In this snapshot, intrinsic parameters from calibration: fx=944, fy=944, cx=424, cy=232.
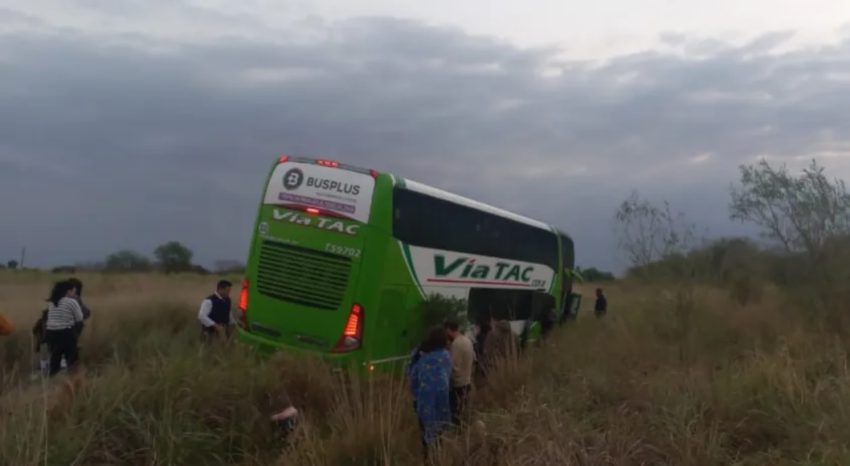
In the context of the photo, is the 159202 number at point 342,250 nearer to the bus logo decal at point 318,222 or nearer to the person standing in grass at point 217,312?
the bus logo decal at point 318,222

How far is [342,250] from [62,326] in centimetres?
433

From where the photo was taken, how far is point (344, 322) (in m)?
14.0

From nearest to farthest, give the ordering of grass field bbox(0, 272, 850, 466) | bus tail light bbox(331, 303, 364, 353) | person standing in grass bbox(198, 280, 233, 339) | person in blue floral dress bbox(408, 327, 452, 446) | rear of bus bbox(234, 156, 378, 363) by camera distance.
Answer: grass field bbox(0, 272, 850, 466)
person in blue floral dress bbox(408, 327, 452, 446)
bus tail light bbox(331, 303, 364, 353)
rear of bus bbox(234, 156, 378, 363)
person standing in grass bbox(198, 280, 233, 339)

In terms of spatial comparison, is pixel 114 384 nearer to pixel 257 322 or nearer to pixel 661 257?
pixel 257 322

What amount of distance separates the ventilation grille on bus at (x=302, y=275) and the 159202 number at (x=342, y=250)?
0.07m

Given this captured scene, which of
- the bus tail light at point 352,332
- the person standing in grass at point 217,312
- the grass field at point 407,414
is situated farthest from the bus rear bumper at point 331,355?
the grass field at point 407,414

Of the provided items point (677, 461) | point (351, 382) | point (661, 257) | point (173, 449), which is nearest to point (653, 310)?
point (661, 257)

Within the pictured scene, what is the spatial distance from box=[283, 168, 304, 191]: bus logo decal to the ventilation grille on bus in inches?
36.3

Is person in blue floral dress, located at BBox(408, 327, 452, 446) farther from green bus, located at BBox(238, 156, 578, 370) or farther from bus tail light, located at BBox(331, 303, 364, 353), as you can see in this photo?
green bus, located at BBox(238, 156, 578, 370)

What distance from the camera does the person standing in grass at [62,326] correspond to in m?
14.1

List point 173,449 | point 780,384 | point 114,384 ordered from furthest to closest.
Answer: point 780,384
point 114,384
point 173,449

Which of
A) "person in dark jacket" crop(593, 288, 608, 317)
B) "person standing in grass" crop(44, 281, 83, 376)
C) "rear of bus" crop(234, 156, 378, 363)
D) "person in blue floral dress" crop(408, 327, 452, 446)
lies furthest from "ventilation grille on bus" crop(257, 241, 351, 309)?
"person in dark jacket" crop(593, 288, 608, 317)

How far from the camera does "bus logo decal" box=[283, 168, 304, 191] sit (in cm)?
1471

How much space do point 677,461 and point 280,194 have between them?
8382 millimetres
